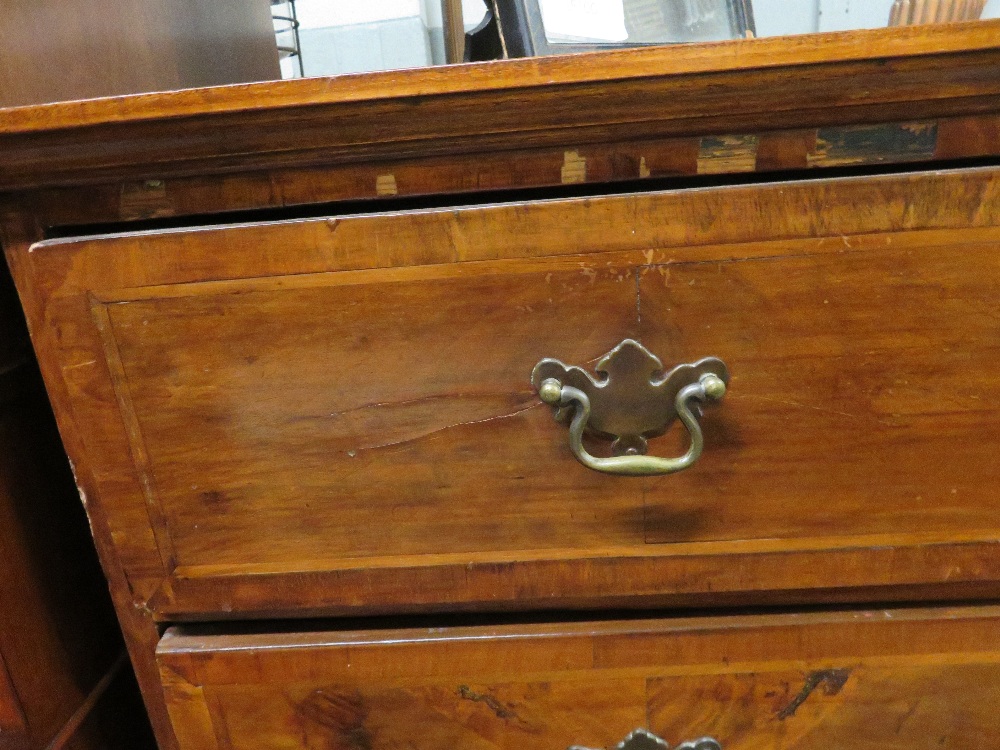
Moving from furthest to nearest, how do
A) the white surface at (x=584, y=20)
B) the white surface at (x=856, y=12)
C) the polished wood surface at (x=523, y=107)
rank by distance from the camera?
1. the white surface at (x=856, y=12)
2. the white surface at (x=584, y=20)
3. the polished wood surface at (x=523, y=107)

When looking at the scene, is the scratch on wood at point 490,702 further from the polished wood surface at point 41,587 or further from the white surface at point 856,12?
the white surface at point 856,12

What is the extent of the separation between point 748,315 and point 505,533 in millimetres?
170

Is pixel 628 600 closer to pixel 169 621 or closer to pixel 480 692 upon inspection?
pixel 480 692

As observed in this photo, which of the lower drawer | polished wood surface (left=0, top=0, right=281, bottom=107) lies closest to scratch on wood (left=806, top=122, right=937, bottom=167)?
the lower drawer

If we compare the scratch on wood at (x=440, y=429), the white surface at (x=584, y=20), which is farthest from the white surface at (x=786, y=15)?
the scratch on wood at (x=440, y=429)

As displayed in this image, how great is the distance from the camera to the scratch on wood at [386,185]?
12.9 inches

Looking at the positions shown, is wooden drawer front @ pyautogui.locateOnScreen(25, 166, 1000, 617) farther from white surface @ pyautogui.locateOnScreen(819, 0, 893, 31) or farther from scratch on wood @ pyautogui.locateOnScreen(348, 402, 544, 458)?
white surface @ pyautogui.locateOnScreen(819, 0, 893, 31)

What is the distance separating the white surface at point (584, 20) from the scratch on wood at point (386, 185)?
345 millimetres

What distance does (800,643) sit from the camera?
37cm

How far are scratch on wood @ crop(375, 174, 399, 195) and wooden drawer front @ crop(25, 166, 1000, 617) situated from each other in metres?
0.02

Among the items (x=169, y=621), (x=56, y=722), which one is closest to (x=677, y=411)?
(x=169, y=621)

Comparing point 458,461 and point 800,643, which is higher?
point 458,461

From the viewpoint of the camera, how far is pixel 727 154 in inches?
12.5

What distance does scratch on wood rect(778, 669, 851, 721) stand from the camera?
1.21ft
